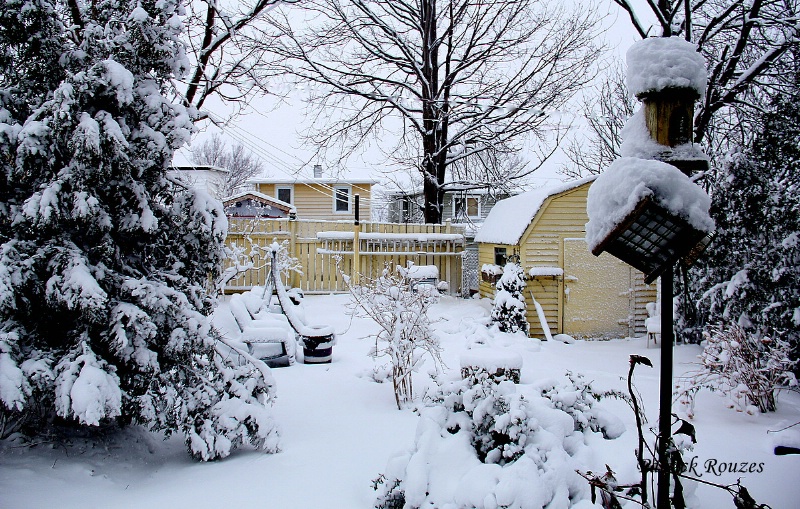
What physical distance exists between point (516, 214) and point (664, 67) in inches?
305

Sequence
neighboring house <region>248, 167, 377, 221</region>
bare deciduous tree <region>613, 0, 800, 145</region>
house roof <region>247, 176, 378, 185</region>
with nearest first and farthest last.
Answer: bare deciduous tree <region>613, 0, 800, 145</region>
house roof <region>247, 176, 378, 185</region>
neighboring house <region>248, 167, 377, 221</region>

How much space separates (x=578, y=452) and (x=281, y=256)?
366 inches

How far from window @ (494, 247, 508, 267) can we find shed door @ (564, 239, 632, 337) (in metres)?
1.28

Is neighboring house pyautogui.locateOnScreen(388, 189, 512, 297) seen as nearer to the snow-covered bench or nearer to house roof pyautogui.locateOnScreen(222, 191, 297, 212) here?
house roof pyautogui.locateOnScreen(222, 191, 297, 212)

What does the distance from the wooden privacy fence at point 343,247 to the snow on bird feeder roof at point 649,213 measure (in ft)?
32.0

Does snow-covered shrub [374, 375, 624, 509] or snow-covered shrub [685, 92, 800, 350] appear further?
snow-covered shrub [685, 92, 800, 350]

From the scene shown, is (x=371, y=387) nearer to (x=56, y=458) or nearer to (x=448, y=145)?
(x=56, y=458)

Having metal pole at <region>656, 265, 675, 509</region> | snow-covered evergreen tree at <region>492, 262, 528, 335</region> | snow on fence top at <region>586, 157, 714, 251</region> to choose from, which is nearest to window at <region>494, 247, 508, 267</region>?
snow-covered evergreen tree at <region>492, 262, 528, 335</region>

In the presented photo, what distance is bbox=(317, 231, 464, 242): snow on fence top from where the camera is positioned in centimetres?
1205

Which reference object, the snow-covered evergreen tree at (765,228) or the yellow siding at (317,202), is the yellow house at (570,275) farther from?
the yellow siding at (317,202)

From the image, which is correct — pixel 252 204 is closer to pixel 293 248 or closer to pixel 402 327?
pixel 293 248

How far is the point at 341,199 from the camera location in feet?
72.6

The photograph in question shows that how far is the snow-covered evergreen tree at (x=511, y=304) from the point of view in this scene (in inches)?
350

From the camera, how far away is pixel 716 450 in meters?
4.17
